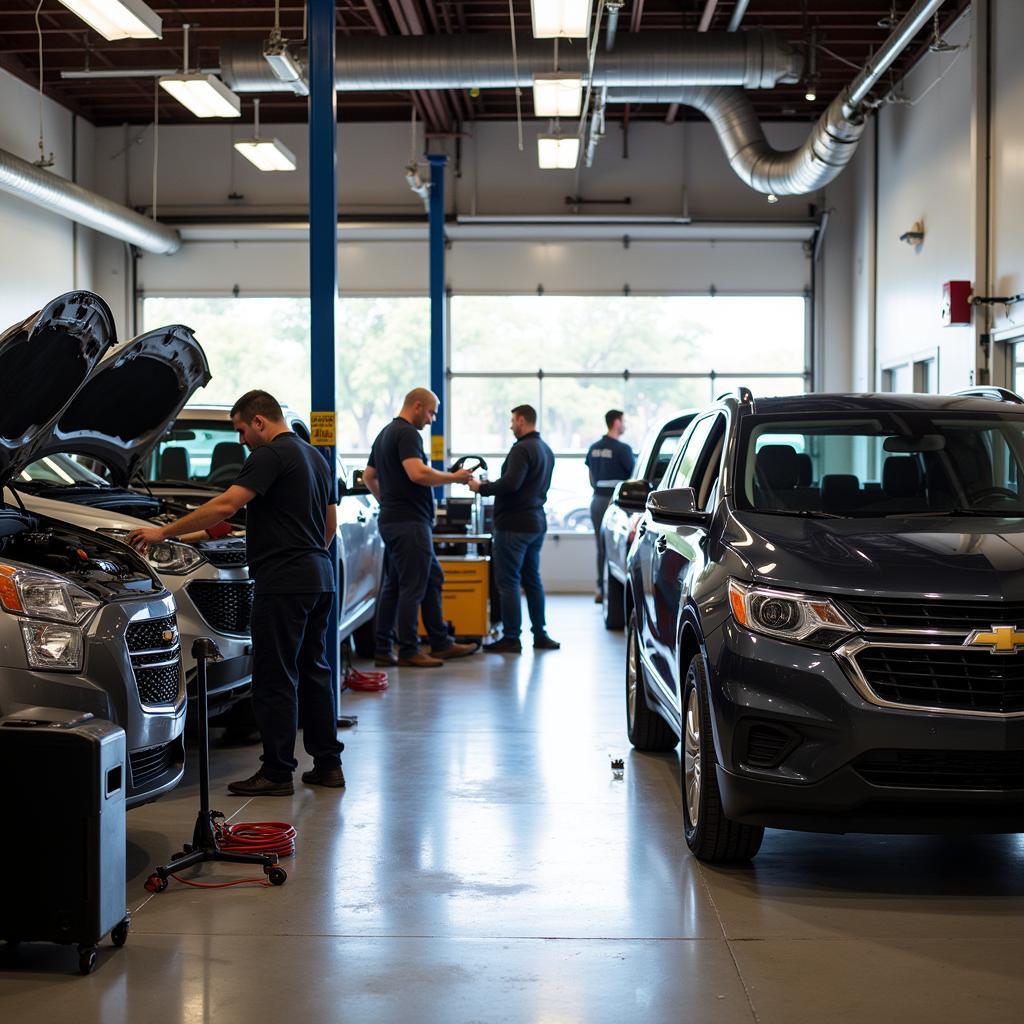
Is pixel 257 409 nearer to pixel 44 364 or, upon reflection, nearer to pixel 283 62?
pixel 44 364

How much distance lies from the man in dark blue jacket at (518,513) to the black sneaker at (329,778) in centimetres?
447

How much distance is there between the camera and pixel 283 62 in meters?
10.5

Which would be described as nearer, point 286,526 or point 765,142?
point 286,526

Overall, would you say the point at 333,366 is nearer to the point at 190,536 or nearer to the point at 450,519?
the point at 190,536

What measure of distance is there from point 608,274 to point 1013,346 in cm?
713

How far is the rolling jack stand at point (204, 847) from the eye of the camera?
4.57 metres

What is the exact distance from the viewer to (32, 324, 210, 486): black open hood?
6.07m

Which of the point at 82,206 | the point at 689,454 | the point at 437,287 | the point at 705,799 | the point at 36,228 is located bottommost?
the point at 705,799

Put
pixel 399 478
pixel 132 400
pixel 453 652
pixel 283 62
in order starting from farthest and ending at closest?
pixel 453 652 < pixel 283 62 < pixel 399 478 < pixel 132 400

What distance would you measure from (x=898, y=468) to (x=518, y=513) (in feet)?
Answer: 18.9

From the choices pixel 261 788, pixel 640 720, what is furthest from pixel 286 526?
pixel 640 720

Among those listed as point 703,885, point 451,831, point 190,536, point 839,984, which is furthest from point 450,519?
point 839,984

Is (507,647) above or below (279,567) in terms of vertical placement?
below

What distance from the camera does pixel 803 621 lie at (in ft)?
13.8
